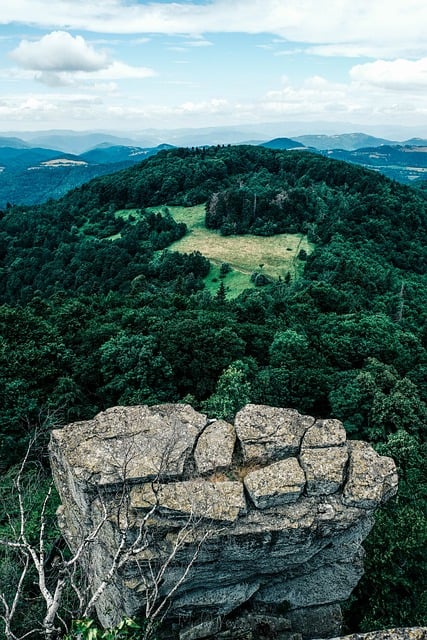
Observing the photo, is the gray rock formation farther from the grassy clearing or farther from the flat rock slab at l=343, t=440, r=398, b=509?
the grassy clearing

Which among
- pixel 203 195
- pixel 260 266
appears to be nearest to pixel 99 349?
pixel 260 266

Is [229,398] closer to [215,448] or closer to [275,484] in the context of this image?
[215,448]

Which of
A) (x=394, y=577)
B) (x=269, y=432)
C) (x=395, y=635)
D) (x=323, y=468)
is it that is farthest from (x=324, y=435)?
(x=394, y=577)

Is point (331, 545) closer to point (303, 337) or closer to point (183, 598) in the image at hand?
point (183, 598)

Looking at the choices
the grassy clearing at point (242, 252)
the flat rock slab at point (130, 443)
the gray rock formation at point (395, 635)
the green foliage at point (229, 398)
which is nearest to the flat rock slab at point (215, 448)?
the flat rock slab at point (130, 443)

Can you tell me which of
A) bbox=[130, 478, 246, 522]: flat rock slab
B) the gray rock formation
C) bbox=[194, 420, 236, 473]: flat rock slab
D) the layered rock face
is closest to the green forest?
the layered rock face

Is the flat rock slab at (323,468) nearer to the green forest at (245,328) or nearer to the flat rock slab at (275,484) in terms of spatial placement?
the flat rock slab at (275,484)

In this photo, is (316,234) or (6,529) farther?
(316,234)
